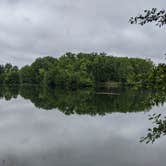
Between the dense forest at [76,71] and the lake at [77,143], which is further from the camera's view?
the dense forest at [76,71]

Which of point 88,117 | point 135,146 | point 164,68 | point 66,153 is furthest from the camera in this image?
point 88,117

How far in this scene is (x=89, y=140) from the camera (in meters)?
24.9

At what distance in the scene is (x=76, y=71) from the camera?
119688 mm

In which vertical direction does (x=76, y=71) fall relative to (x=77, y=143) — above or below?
above

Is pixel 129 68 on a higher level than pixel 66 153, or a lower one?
higher

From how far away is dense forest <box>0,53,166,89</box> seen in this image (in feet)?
371

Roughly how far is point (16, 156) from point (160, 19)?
618 inches

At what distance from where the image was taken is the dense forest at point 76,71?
11300 cm

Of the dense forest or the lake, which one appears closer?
the lake

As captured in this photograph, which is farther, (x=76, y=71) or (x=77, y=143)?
(x=76, y=71)

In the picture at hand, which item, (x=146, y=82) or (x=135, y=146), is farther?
(x=135, y=146)

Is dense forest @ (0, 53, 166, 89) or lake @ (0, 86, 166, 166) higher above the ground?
dense forest @ (0, 53, 166, 89)

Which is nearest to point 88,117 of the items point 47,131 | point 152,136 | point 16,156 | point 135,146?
point 47,131

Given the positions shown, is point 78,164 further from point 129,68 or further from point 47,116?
point 129,68
